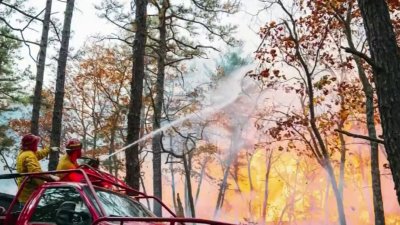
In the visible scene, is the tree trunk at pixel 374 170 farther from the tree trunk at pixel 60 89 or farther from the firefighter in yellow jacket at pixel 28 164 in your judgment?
the firefighter in yellow jacket at pixel 28 164

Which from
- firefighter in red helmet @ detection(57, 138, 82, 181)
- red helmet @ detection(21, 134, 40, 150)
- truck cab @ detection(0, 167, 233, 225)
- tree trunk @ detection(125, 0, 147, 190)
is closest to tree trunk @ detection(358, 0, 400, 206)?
truck cab @ detection(0, 167, 233, 225)

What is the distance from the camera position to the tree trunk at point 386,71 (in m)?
4.35

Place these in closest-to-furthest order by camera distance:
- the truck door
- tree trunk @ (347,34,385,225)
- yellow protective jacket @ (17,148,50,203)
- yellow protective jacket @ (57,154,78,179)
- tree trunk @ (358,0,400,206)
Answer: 1. tree trunk @ (358,0,400,206)
2. the truck door
3. yellow protective jacket @ (17,148,50,203)
4. yellow protective jacket @ (57,154,78,179)
5. tree trunk @ (347,34,385,225)

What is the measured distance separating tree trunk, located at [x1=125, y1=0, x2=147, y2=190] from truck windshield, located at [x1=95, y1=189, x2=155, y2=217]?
384 cm

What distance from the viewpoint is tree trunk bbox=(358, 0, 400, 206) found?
4.35 metres

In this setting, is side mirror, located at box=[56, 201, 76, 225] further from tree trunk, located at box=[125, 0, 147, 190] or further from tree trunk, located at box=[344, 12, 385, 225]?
tree trunk, located at box=[344, 12, 385, 225]

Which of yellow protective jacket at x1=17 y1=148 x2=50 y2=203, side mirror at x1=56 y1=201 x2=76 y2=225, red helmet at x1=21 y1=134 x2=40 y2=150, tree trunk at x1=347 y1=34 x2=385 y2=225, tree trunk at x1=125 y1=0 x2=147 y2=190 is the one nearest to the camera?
side mirror at x1=56 y1=201 x2=76 y2=225

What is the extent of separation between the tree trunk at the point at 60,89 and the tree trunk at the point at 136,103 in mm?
3939

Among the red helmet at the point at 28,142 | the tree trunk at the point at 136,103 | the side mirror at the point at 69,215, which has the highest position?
the tree trunk at the point at 136,103

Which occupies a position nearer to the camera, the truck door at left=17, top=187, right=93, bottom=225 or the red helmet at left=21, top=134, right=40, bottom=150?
the truck door at left=17, top=187, right=93, bottom=225

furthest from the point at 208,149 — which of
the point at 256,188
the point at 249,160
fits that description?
the point at 256,188


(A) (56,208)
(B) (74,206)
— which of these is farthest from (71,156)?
(B) (74,206)

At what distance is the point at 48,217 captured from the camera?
5078 millimetres

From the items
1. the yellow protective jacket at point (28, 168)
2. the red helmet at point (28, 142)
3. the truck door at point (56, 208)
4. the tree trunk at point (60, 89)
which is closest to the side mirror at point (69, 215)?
the truck door at point (56, 208)
